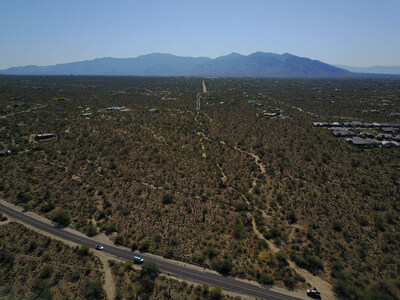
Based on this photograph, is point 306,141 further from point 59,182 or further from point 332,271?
point 59,182

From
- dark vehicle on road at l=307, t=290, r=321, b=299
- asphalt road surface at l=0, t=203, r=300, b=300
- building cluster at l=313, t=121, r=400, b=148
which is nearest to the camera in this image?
dark vehicle on road at l=307, t=290, r=321, b=299

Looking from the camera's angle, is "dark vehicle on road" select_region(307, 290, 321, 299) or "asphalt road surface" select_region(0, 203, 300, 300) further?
"asphalt road surface" select_region(0, 203, 300, 300)

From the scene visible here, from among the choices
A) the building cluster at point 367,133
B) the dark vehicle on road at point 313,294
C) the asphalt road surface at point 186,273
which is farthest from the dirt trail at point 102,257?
the building cluster at point 367,133

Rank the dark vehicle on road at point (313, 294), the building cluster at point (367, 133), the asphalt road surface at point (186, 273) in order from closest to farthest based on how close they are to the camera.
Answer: the dark vehicle on road at point (313, 294) → the asphalt road surface at point (186, 273) → the building cluster at point (367, 133)

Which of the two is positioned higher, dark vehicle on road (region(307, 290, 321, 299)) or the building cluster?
the building cluster

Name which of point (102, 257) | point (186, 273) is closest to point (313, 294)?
point (186, 273)

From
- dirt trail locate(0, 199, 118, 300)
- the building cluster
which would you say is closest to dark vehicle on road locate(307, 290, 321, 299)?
dirt trail locate(0, 199, 118, 300)

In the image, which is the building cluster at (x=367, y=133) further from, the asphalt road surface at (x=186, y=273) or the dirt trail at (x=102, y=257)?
the dirt trail at (x=102, y=257)

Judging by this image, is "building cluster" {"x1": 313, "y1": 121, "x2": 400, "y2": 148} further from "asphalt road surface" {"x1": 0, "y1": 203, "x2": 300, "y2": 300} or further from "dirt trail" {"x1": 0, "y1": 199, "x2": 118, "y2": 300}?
"dirt trail" {"x1": 0, "y1": 199, "x2": 118, "y2": 300}
